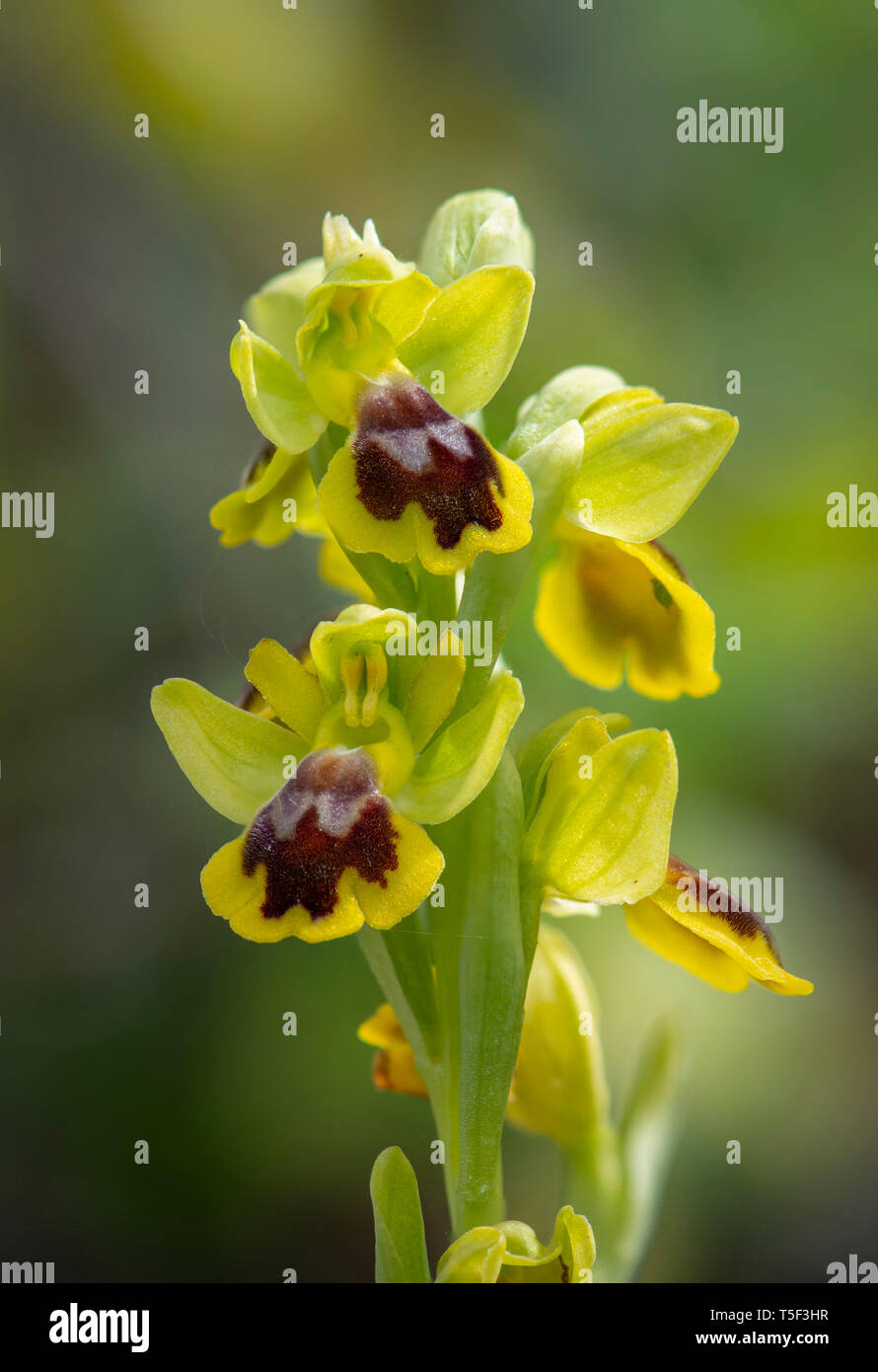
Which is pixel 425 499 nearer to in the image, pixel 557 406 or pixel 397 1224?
pixel 557 406

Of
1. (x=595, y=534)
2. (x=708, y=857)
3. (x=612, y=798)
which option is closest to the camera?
(x=612, y=798)

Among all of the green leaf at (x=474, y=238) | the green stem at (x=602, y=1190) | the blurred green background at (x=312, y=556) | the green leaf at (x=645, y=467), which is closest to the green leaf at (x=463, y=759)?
the green leaf at (x=645, y=467)

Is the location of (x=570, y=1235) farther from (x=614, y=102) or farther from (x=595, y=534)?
(x=614, y=102)

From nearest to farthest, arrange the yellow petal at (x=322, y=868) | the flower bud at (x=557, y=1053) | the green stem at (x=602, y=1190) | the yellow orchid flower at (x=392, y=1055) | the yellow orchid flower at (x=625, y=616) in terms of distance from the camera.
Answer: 1. the yellow petal at (x=322, y=868)
2. the yellow orchid flower at (x=625, y=616)
3. the yellow orchid flower at (x=392, y=1055)
4. the flower bud at (x=557, y=1053)
5. the green stem at (x=602, y=1190)

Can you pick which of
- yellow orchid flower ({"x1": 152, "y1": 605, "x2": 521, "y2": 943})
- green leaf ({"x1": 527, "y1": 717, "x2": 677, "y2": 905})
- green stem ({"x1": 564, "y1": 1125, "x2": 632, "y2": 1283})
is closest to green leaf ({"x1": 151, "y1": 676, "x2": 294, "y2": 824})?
yellow orchid flower ({"x1": 152, "y1": 605, "x2": 521, "y2": 943})

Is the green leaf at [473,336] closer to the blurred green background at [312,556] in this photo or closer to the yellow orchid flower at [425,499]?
the yellow orchid flower at [425,499]

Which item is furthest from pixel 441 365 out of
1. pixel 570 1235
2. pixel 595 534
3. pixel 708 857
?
pixel 708 857
